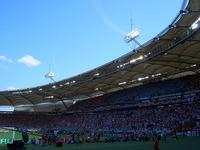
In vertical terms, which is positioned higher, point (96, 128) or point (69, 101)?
point (69, 101)

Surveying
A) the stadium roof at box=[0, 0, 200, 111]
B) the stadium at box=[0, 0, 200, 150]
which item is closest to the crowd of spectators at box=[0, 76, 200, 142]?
the stadium at box=[0, 0, 200, 150]

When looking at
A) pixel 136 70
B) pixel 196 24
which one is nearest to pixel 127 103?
pixel 136 70

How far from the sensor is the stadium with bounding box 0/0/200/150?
35.6 m

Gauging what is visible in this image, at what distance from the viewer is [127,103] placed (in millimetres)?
61094

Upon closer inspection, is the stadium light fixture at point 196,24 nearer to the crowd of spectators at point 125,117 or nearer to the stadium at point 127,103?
the stadium at point 127,103

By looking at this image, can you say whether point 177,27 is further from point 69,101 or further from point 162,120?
point 69,101

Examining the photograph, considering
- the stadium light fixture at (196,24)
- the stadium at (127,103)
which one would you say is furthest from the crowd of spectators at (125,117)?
the stadium light fixture at (196,24)

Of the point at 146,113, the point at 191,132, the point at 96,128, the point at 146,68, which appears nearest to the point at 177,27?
the point at 191,132

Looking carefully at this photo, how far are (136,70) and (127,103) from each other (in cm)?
1145

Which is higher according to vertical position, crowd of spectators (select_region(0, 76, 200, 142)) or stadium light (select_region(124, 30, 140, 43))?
stadium light (select_region(124, 30, 140, 43))

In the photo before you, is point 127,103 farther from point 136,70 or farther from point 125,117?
point 136,70

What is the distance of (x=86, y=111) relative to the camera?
2682 inches

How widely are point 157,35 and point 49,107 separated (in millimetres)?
50465

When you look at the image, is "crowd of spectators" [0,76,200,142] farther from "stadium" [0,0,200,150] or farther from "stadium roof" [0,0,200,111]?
"stadium roof" [0,0,200,111]
